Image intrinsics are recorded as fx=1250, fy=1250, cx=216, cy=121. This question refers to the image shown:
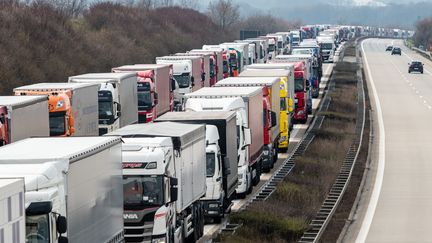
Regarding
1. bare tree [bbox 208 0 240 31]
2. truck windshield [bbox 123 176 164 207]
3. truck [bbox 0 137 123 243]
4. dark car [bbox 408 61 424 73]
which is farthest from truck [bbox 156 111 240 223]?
→ bare tree [bbox 208 0 240 31]

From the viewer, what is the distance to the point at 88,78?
42.9 metres

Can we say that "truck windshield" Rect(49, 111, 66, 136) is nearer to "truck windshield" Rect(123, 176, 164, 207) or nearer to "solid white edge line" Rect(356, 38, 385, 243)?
"solid white edge line" Rect(356, 38, 385, 243)

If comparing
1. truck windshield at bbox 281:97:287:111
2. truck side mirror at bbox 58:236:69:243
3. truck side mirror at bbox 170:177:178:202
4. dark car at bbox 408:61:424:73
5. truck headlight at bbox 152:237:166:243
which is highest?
truck side mirror at bbox 58:236:69:243

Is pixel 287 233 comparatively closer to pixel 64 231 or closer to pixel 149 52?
pixel 64 231

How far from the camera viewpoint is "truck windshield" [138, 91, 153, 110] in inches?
1851

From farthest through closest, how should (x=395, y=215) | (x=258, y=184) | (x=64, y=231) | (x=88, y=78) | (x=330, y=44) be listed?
(x=330, y=44), (x=88, y=78), (x=258, y=184), (x=395, y=215), (x=64, y=231)

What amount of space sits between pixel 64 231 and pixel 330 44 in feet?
364

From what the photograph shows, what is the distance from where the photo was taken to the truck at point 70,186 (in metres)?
16.1

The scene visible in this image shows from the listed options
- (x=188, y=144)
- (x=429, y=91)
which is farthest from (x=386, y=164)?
(x=429, y=91)

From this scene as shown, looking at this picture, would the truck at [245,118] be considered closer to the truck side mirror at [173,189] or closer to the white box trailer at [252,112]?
the white box trailer at [252,112]

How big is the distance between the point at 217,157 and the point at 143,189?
6777 mm

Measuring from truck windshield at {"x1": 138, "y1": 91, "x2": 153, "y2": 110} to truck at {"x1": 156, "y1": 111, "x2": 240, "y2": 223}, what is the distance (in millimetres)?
16490

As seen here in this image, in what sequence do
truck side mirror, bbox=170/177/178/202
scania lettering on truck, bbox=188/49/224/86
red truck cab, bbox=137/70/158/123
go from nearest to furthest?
truck side mirror, bbox=170/177/178/202, red truck cab, bbox=137/70/158/123, scania lettering on truck, bbox=188/49/224/86

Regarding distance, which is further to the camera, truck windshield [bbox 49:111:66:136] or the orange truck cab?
the orange truck cab
